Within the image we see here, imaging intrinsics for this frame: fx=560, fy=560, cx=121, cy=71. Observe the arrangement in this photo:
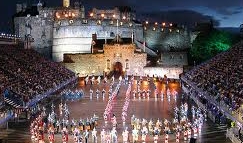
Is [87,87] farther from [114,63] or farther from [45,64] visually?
[114,63]

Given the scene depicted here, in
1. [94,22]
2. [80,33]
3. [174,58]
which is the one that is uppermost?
[94,22]

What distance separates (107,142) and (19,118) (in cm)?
1306

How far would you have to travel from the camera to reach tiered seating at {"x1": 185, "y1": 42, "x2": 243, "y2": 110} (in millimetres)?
42106

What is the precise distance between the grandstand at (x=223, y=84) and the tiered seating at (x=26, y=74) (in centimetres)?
1619

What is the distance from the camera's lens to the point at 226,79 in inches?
2009

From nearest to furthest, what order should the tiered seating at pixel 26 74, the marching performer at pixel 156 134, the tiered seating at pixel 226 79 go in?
the marching performer at pixel 156 134 < the tiered seating at pixel 226 79 < the tiered seating at pixel 26 74

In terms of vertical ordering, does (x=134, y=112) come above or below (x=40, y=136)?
below

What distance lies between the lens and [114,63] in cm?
9962

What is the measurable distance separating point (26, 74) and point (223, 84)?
23.8 m

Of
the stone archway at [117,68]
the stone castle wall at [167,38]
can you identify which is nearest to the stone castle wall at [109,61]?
the stone archway at [117,68]

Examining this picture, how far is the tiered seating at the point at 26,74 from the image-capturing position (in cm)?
5219

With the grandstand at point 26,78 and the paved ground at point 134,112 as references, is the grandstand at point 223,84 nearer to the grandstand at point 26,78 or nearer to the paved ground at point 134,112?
the paved ground at point 134,112

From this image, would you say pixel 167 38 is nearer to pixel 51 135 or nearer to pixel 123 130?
pixel 123 130

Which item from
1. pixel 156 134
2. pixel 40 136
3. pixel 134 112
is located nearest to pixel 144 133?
pixel 156 134
